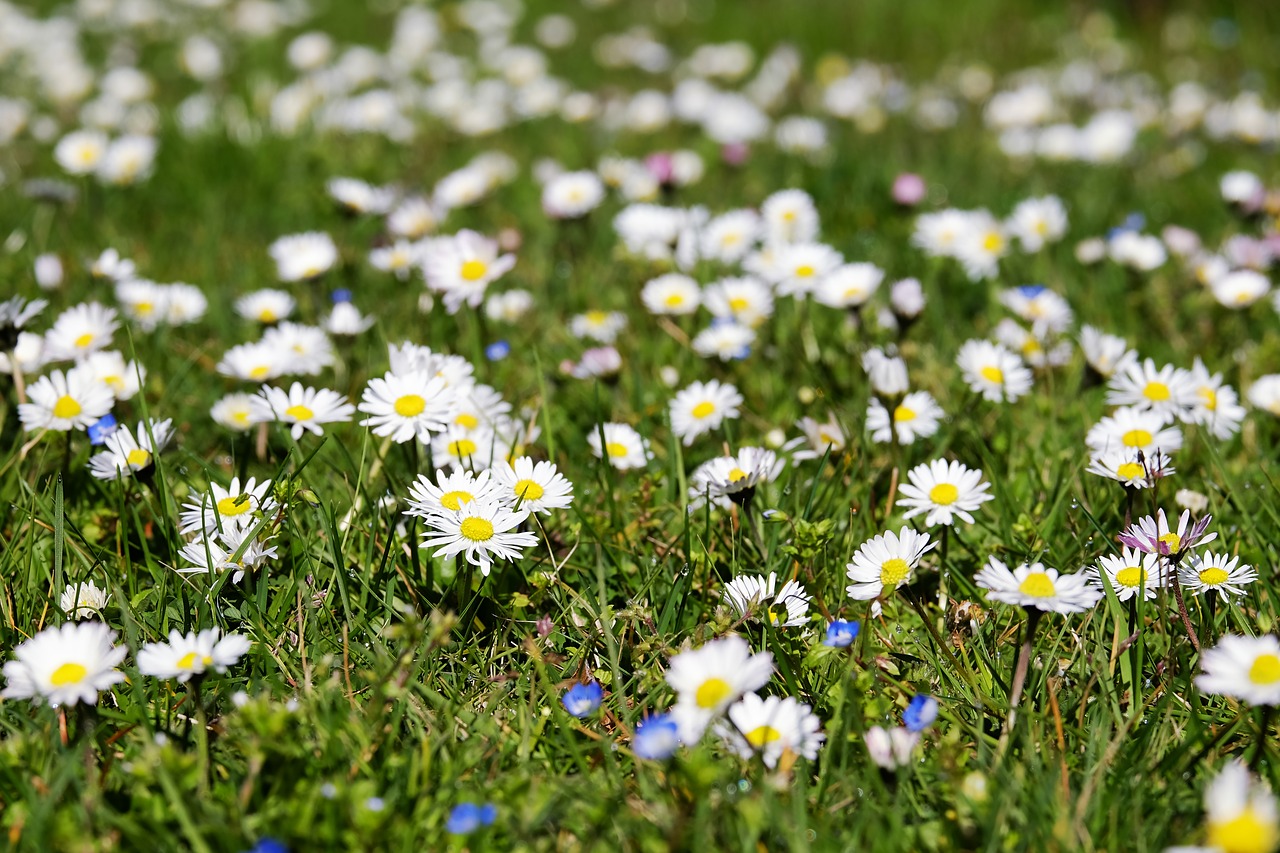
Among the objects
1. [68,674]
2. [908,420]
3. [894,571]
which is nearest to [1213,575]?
[894,571]

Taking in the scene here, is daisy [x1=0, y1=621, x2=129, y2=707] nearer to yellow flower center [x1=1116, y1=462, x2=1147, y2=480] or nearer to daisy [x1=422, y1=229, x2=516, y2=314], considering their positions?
daisy [x1=422, y1=229, x2=516, y2=314]

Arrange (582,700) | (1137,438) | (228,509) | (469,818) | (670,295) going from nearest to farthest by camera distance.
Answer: (469,818) → (582,700) → (228,509) → (1137,438) → (670,295)

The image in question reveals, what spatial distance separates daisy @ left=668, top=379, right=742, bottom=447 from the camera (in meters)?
2.56

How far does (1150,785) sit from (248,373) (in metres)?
2.04

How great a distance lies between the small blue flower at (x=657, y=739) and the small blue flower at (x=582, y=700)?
0.45ft

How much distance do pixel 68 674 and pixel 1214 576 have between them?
1812 millimetres

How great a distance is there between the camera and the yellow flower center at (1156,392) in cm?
249

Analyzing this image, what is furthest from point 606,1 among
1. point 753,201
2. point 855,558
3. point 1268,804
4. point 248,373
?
point 1268,804

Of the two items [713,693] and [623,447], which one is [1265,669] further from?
[623,447]

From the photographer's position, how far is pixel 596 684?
184 cm

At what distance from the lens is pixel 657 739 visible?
1.59 m

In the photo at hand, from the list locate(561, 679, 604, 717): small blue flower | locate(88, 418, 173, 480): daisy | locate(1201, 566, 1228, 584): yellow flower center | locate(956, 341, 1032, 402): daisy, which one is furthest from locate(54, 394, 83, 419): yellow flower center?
locate(1201, 566, 1228, 584): yellow flower center

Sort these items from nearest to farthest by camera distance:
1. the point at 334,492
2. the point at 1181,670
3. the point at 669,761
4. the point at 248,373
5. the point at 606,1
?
the point at 669,761
the point at 1181,670
the point at 334,492
the point at 248,373
the point at 606,1

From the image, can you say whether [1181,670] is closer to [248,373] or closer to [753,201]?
[248,373]
